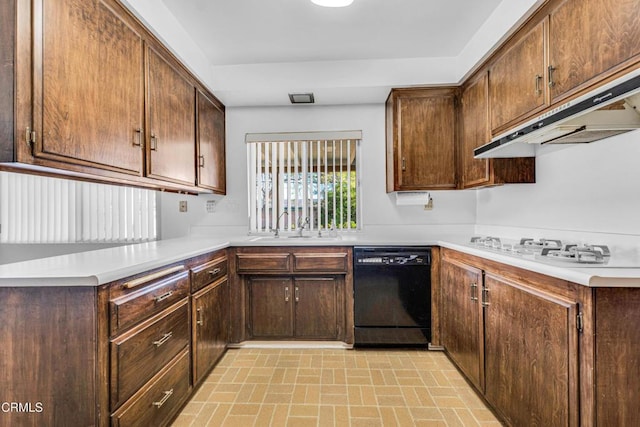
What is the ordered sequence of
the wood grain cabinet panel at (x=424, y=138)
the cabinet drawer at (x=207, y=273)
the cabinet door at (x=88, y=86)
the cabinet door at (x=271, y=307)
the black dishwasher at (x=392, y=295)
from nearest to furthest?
the cabinet door at (x=88, y=86) < the cabinet drawer at (x=207, y=273) < the black dishwasher at (x=392, y=295) < the cabinet door at (x=271, y=307) < the wood grain cabinet panel at (x=424, y=138)

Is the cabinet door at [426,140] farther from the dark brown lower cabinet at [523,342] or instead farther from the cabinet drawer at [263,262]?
the cabinet drawer at [263,262]

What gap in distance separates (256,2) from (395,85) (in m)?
1.37

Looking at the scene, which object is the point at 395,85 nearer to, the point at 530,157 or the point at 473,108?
the point at 473,108

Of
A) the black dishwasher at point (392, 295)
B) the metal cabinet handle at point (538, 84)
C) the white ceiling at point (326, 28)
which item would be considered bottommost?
the black dishwasher at point (392, 295)

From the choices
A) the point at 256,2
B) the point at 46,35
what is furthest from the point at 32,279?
the point at 256,2

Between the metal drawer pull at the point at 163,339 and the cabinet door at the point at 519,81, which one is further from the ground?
the cabinet door at the point at 519,81

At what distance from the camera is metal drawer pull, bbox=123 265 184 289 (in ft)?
4.68

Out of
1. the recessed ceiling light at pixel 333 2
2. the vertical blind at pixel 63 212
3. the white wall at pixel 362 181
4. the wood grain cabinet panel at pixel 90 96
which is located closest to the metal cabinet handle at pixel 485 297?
the white wall at pixel 362 181

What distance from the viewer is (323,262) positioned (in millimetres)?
2805

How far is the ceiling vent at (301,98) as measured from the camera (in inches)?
121

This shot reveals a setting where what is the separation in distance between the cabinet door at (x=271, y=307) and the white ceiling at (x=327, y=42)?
Result: 5.67 ft

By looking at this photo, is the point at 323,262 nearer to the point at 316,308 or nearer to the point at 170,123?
the point at 316,308

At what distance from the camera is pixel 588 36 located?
58.7 inches

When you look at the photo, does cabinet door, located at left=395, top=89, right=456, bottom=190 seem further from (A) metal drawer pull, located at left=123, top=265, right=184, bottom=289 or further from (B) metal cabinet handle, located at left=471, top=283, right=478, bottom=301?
(A) metal drawer pull, located at left=123, top=265, right=184, bottom=289
